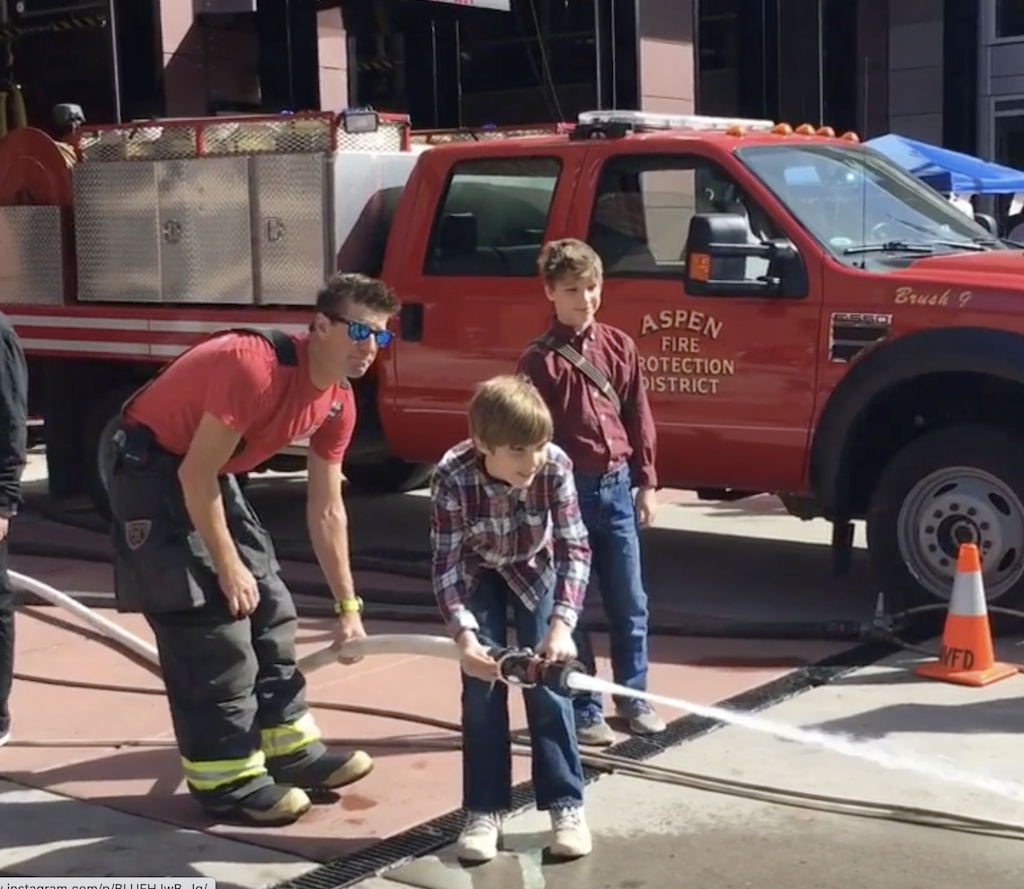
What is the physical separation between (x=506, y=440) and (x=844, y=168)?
409cm

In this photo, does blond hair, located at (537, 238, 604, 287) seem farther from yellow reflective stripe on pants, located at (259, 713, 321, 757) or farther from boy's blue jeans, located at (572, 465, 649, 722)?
yellow reflective stripe on pants, located at (259, 713, 321, 757)

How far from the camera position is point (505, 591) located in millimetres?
4648

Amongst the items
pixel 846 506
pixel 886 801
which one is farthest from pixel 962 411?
pixel 886 801

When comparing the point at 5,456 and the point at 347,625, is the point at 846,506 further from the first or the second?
the point at 5,456

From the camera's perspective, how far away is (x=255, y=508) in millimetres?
10805

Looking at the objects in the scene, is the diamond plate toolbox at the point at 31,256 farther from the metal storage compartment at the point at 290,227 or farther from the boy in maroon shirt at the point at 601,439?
the boy in maroon shirt at the point at 601,439

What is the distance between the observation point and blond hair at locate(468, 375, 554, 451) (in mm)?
4258

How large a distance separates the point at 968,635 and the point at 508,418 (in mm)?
2833

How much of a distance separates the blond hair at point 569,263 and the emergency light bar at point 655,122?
252cm

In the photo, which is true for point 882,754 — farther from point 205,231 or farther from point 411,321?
point 205,231

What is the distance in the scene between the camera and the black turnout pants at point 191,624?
4.83 meters

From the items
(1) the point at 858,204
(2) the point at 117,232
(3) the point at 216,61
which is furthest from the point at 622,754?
(3) the point at 216,61

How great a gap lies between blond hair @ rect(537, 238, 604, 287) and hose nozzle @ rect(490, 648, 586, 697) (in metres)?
1.65

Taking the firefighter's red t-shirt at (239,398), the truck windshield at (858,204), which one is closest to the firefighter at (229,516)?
the firefighter's red t-shirt at (239,398)
